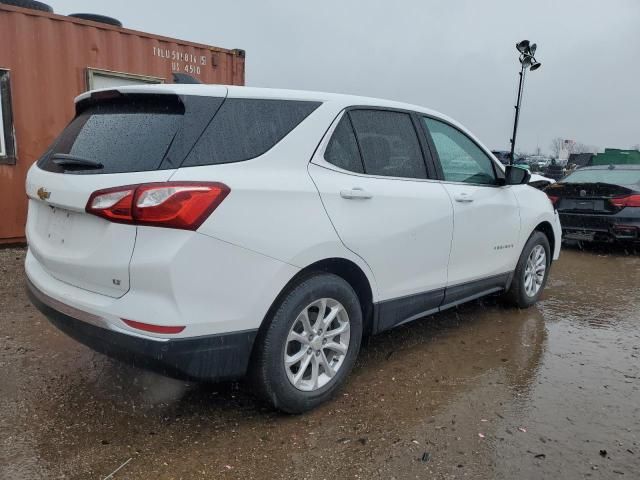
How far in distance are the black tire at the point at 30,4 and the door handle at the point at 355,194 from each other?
5.68 m

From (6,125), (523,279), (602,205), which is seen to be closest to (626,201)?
(602,205)

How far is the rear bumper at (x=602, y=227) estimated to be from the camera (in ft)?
23.2

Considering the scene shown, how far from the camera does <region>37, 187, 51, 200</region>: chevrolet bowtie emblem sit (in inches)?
99.1

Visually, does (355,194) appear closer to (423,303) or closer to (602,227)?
(423,303)

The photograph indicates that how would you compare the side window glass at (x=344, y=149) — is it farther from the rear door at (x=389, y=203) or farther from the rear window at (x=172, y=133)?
the rear window at (x=172, y=133)

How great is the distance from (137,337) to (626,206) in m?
7.15

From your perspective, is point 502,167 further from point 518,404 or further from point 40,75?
point 40,75

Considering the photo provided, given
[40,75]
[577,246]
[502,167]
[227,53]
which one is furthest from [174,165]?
[577,246]

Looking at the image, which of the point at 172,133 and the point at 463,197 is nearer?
the point at 172,133

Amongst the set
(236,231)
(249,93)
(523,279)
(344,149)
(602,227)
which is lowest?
(523,279)

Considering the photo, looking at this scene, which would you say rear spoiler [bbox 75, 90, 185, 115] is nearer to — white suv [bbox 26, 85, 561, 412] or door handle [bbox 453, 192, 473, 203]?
white suv [bbox 26, 85, 561, 412]

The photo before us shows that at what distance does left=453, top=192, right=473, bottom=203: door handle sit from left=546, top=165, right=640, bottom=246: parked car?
183 inches

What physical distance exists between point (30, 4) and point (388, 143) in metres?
5.57

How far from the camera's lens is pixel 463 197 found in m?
3.59
